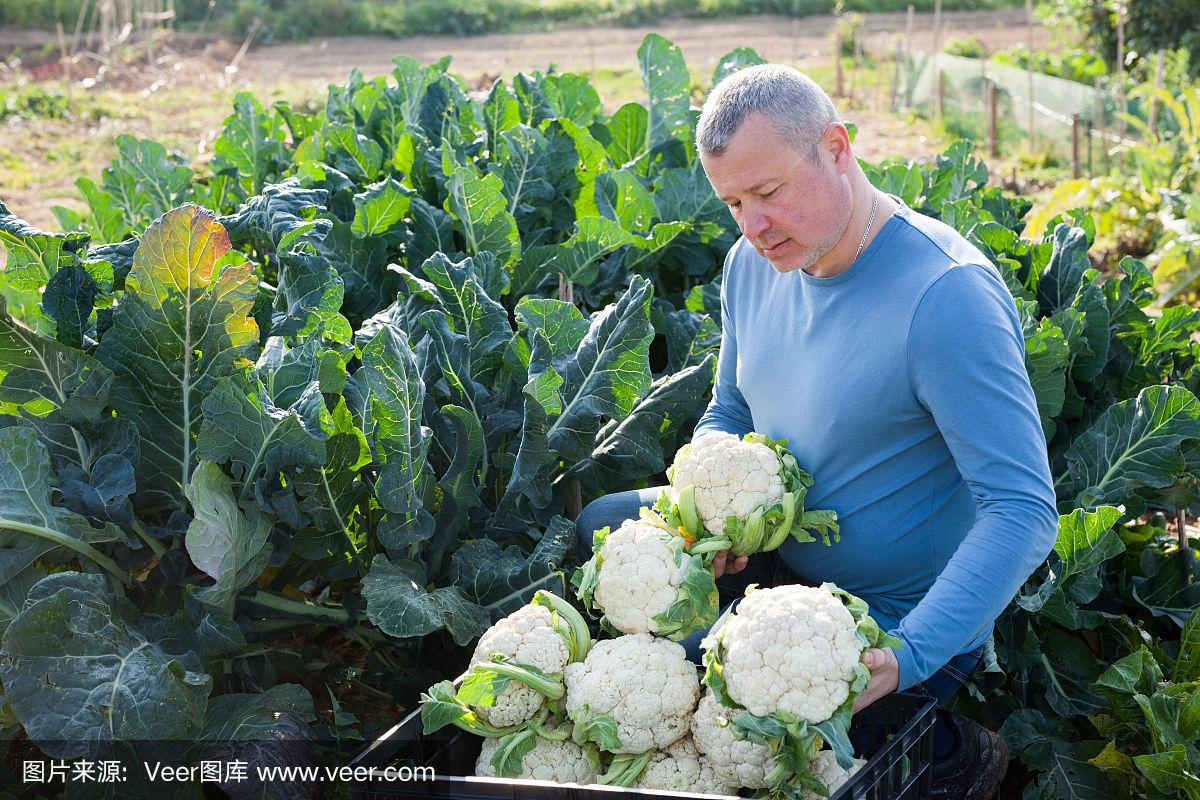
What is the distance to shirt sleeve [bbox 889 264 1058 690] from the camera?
2.13 metres

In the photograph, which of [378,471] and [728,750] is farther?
[378,471]

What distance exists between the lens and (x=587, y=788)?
6.52 ft

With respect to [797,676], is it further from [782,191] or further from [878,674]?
[782,191]

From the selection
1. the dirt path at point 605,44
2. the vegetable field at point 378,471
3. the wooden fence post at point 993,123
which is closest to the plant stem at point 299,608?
the vegetable field at point 378,471

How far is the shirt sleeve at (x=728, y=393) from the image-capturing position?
2.92m

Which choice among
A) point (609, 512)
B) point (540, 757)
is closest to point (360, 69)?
point (609, 512)

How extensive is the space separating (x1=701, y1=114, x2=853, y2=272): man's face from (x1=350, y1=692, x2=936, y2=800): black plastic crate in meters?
0.94

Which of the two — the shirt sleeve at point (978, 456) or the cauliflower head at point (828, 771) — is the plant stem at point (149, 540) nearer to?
the cauliflower head at point (828, 771)

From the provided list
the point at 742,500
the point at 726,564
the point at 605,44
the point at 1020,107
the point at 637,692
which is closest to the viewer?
the point at 637,692

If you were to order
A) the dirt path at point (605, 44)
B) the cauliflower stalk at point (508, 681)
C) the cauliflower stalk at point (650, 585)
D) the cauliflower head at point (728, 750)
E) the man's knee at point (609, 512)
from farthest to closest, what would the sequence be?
the dirt path at point (605, 44), the man's knee at point (609, 512), the cauliflower stalk at point (650, 585), the cauliflower stalk at point (508, 681), the cauliflower head at point (728, 750)

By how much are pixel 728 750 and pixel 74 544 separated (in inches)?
66.5

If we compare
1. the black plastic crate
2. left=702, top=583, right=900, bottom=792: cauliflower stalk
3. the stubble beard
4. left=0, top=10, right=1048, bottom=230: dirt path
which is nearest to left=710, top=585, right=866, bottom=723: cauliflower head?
left=702, top=583, right=900, bottom=792: cauliflower stalk

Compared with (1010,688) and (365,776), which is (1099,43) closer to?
(1010,688)

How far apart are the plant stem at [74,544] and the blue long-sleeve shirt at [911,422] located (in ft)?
5.53
